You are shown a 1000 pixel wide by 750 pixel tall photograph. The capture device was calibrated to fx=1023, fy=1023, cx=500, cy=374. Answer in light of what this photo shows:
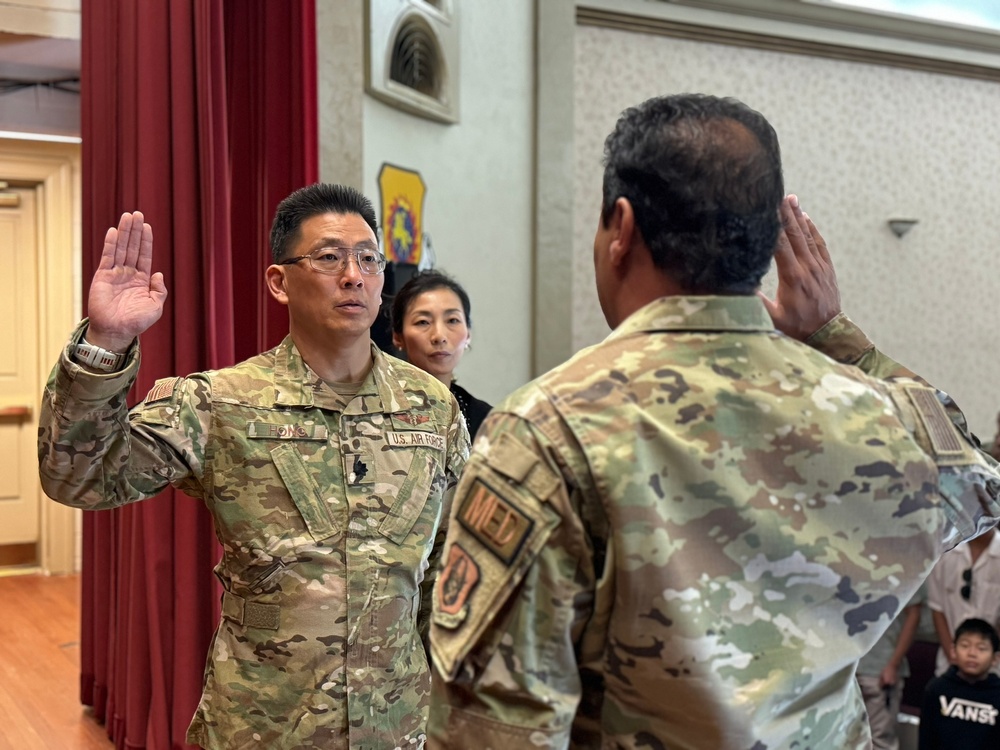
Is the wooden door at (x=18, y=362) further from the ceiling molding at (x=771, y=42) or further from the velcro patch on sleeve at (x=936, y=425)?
the velcro patch on sleeve at (x=936, y=425)

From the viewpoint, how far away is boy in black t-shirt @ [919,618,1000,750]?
10.0 feet

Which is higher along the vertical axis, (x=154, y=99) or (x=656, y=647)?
(x=154, y=99)

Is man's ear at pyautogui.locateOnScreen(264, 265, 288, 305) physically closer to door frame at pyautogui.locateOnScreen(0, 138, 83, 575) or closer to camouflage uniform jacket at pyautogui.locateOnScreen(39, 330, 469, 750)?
camouflage uniform jacket at pyautogui.locateOnScreen(39, 330, 469, 750)

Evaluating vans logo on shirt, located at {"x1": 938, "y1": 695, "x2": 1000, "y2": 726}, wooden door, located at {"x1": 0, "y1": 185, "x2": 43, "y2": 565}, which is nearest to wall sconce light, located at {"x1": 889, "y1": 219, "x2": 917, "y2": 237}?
vans logo on shirt, located at {"x1": 938, "y1": 695, "x2": 1000, "y2": 726}

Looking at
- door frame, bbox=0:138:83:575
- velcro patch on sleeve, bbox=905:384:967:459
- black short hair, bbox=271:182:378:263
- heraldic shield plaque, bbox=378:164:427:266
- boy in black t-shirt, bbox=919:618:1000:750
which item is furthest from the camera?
door frame, bbox=0:138:83:575

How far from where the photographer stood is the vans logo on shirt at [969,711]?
3055 millimetres

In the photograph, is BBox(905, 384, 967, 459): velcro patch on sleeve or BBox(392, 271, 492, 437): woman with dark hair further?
BBox(392, 271, 492, 437): woman with dark hair

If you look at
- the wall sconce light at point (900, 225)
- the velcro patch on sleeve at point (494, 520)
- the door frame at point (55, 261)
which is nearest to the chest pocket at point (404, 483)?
the velcro patch on sleeve at point (494, 520)

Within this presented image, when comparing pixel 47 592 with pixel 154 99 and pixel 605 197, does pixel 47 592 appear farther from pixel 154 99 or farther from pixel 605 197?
pixel 605 197

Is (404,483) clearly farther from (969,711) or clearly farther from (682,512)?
(969,711)

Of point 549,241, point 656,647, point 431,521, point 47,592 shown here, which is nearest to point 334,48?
point 549,241

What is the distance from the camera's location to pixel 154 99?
9.55ft

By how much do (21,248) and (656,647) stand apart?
5562 mm

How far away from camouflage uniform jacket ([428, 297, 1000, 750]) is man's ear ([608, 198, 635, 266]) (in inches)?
2.5
